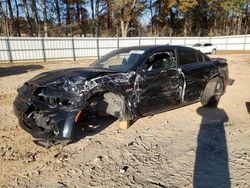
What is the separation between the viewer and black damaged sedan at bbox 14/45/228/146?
3607mm

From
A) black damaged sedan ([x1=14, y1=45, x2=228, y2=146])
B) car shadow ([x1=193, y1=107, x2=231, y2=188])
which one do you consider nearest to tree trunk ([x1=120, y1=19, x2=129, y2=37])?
black damaged sedan ([x1=14, y1=45, x2=228, y2=146])

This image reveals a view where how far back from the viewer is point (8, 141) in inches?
161

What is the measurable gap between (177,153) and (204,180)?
778mm

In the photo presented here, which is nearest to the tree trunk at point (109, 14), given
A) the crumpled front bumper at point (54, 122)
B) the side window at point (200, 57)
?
the side window at point (200, 57)

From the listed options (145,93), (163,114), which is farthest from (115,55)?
(163,114)

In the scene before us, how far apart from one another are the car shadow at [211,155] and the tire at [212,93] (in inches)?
27.7

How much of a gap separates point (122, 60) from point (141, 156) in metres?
2.09

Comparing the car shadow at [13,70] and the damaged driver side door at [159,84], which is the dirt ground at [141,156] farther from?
the car shadow at [13,70]

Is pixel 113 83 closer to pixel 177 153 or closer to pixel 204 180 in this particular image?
pixel 177 153

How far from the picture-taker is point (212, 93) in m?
6.04

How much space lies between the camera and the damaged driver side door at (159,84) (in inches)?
176

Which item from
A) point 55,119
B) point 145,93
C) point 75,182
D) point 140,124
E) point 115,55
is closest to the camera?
point 75,182

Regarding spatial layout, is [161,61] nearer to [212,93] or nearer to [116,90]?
[116,90]

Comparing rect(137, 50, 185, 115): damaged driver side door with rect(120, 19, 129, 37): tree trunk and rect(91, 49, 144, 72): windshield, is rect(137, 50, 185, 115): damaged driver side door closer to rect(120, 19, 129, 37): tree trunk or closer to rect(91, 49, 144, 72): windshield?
rect(91, 49, 144, 72): windshield
